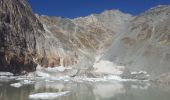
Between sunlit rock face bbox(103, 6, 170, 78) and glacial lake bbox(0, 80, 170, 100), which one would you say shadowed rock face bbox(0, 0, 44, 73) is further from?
glacial lake bbox(0, 80, 170, 100)

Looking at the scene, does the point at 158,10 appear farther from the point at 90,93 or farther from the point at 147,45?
the point at 90,93

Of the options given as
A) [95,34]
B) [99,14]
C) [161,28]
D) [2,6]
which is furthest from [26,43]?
[99,14]

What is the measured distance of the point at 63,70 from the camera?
8175 cm

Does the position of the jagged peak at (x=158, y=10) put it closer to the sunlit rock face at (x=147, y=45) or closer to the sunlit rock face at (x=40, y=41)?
the sunlit rock face at (x=147, y=45)

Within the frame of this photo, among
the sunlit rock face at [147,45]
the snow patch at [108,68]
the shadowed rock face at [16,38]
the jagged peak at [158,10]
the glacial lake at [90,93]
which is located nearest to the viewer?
the glacial lake at [90,93]

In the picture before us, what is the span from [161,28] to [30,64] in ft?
116

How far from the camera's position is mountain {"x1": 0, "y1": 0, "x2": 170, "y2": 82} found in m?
73.9

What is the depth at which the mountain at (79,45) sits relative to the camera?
73.9 metres

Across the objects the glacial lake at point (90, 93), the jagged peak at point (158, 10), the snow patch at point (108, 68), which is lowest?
the glacial lake at point (90, 93)

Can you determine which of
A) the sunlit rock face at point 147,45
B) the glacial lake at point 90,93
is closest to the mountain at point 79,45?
the sunlit rock face at point 147,45

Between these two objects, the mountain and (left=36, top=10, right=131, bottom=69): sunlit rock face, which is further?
(left=36, top=10, right=131, bottom=69): sunlit rock face

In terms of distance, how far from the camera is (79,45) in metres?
106

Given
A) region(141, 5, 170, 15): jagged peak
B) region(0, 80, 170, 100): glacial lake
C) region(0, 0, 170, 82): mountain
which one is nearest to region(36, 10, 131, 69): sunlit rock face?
region(0, 0, 170, 82): mountain

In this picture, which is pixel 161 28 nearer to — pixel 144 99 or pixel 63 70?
pixel 63 70
